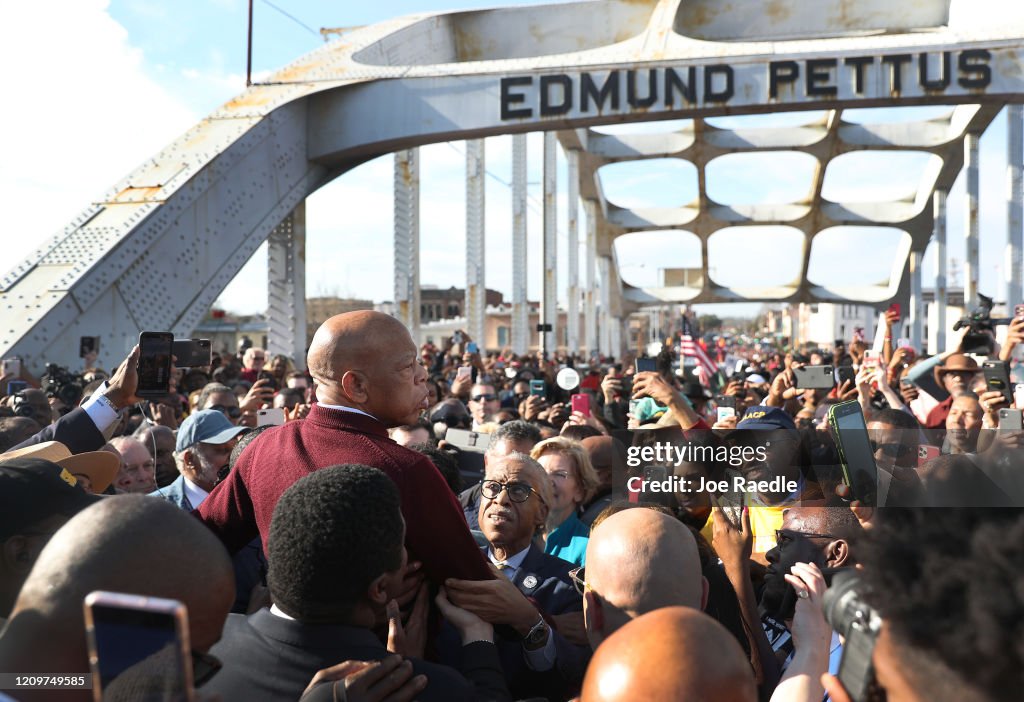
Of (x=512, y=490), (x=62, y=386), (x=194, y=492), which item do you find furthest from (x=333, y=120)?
(x=512, y=490)

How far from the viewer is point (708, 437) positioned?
4559mm

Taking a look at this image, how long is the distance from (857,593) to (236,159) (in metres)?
13.7

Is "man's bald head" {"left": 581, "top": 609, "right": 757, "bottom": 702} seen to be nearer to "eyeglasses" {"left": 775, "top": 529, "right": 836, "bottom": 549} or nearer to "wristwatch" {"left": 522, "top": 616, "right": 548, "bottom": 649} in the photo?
"wristwatch" {"left": 522, "top": 616, "right": 548, "bottom": 649}

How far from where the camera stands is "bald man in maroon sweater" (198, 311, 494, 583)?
7.74 ft

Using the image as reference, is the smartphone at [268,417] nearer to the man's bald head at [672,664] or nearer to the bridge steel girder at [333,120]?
the man's bald head at [672,664]

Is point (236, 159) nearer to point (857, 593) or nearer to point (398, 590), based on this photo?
point (398, 590)

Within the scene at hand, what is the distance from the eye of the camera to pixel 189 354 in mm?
→ 4539

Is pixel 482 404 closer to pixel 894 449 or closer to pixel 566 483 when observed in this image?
pixel 566 483

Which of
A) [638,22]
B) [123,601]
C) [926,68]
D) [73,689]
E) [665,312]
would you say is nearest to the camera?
[123,601]

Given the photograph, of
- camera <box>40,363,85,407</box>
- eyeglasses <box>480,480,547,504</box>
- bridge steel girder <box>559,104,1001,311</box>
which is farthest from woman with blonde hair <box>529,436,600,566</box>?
bridge steel girder <box>559,104,1001,311</box>

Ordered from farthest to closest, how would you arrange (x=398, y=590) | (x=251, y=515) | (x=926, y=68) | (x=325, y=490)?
(x=926, y=68), (x=251, y=515), (x=398, y=590), (x=325, y=490)

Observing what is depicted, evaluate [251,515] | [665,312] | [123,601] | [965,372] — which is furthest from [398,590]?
[665,312]

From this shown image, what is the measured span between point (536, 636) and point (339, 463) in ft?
2.55

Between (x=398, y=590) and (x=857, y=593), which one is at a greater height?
(x=857, y=593)
